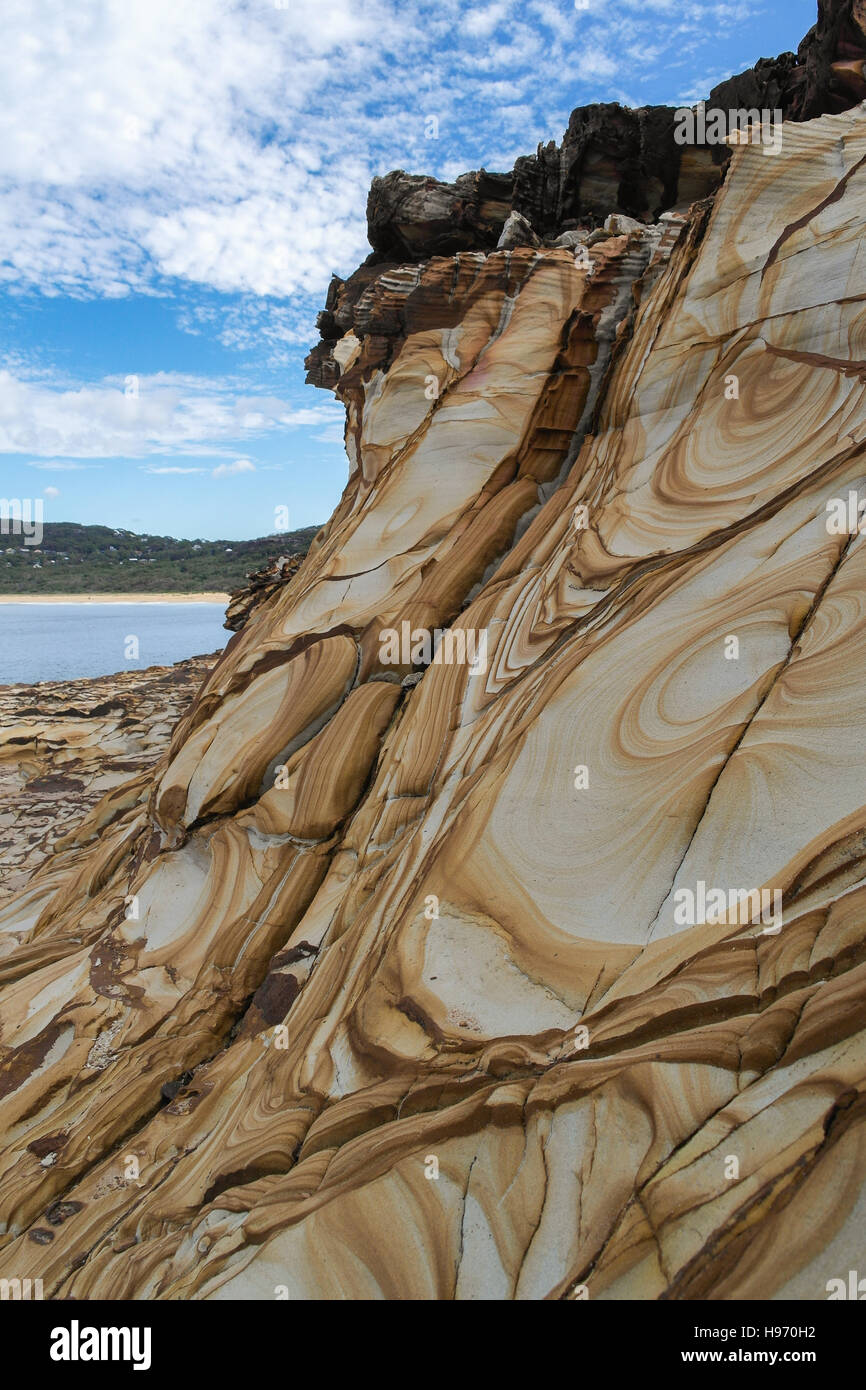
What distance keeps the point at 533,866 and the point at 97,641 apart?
212ft

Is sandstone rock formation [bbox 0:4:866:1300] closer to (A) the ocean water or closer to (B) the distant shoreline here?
(A) the ocean water

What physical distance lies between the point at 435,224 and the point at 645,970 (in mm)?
18430

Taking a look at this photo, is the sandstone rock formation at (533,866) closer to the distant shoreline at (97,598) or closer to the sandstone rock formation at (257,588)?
the sandstone rock formation at (257,588)

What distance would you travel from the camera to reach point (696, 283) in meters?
7.30

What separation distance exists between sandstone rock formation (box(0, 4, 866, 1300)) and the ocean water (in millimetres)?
13121

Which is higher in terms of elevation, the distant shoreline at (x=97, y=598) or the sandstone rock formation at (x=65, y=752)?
the distant shoreline at (x=97, y=598)

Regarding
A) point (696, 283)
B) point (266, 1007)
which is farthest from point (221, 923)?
point (696, 283)

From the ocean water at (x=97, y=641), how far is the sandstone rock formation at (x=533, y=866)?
517 inches

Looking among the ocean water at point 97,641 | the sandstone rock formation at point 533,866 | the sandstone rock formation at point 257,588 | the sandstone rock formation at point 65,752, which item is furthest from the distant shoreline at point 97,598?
the sandstone rock formation at point 533,866

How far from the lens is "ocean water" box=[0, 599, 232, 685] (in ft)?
143

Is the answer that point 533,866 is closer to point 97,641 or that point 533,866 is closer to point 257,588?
point 257,588

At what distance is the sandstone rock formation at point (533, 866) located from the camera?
3.15 metres

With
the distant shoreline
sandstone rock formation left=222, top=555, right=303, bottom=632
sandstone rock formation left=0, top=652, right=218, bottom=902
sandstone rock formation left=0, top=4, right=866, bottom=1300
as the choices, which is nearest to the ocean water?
sandstone rock formation left=0, top=652, right=218, bottom=902
